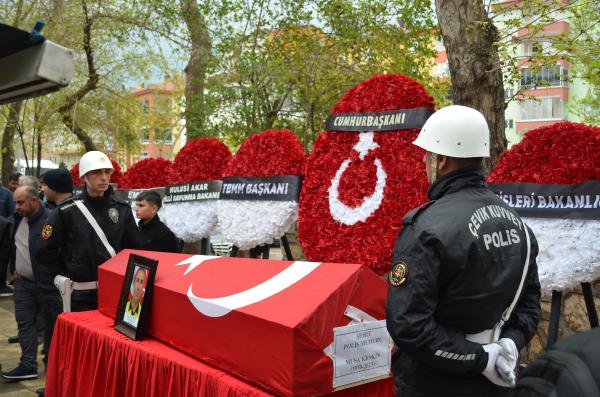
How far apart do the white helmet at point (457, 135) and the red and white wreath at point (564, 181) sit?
1410 mm

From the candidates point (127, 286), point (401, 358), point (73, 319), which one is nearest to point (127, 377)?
point (127, 286)

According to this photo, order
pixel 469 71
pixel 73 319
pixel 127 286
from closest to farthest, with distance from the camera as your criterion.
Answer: pixel 127 286, pixel 73 319, pixel 469 71

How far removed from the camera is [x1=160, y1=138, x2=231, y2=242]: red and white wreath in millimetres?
6281

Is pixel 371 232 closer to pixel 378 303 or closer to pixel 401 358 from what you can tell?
pixel 378 303

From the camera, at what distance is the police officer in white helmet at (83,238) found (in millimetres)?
4957

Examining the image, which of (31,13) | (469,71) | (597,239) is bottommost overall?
(597,239)

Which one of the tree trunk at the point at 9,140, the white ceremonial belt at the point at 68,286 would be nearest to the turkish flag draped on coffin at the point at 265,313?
the white ceremonial belt at the point at 68,286

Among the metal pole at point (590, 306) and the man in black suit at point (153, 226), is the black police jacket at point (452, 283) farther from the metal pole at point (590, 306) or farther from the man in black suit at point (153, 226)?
the man in black suit at point (153, 226)

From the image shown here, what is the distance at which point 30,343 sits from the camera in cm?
607

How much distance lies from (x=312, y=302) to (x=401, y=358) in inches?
17.8

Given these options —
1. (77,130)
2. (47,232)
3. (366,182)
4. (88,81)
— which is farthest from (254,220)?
(77,130)

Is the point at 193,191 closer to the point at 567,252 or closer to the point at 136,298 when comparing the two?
the point at 136,298

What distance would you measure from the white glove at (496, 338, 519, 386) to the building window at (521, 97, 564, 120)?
120ft

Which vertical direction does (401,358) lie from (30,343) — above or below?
above
